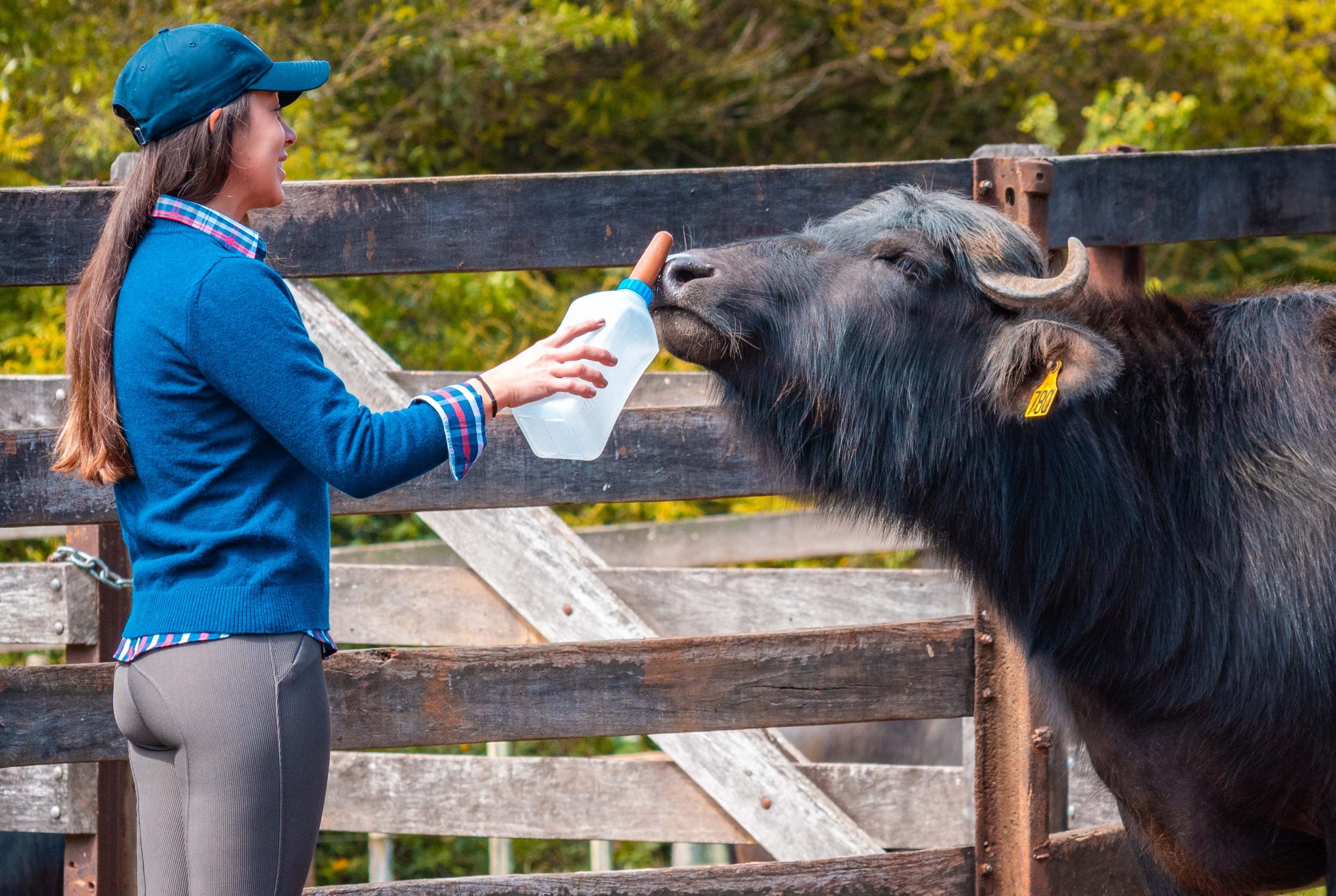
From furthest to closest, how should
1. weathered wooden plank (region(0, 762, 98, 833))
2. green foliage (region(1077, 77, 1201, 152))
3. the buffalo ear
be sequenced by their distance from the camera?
green foliage (region(1077, 77, 1201, 152)) → weathered wooden plank (region(0, 762, 98, 833)) → the buffalo ear

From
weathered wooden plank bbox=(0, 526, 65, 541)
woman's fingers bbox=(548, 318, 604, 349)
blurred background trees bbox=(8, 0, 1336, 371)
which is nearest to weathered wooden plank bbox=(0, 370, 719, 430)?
weathered wooden plank bbox=(0, 526, 65, 541)

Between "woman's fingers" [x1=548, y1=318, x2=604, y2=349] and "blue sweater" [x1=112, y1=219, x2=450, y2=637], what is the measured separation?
0.90ft

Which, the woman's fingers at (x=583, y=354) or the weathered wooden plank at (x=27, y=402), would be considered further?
A: the weathered wooden plank at (x=27, y=402)

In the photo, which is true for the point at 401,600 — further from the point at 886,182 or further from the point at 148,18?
the point at 148,18

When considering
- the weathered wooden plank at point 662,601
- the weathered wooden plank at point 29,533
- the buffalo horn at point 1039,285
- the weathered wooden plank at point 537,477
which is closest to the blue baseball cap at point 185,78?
the weathered wooden plank at point 537,477

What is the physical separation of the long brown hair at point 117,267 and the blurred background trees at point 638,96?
4.24 meters

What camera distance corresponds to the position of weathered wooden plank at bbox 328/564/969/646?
464 centimetres

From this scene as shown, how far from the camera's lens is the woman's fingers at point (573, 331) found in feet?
7.89

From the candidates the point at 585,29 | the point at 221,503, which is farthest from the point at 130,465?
the point at 585,29

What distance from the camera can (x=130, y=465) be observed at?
7.48 feet

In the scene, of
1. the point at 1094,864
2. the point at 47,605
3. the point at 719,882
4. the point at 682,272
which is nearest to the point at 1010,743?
the point at 1094,864

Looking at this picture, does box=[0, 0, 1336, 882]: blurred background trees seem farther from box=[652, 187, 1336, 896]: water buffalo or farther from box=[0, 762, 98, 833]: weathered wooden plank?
box=[652, 187, 1336, 896]: water buffalo

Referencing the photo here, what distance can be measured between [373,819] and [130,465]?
2.51 meters

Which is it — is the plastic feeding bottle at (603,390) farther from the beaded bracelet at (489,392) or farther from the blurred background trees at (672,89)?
the blurred background trees at (672,89)
